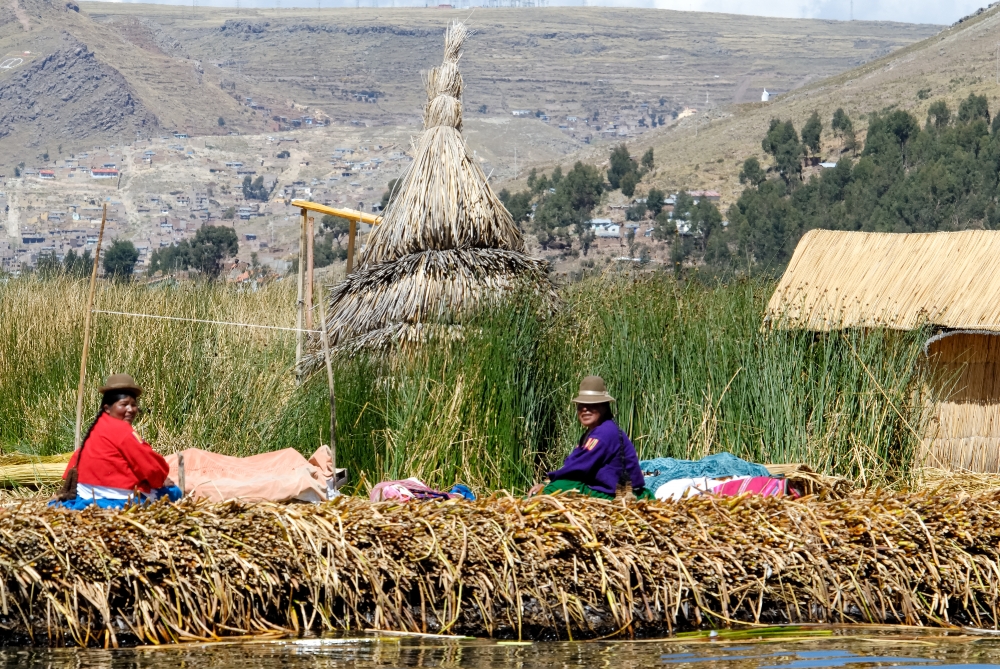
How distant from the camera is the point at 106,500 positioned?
23.0 feet

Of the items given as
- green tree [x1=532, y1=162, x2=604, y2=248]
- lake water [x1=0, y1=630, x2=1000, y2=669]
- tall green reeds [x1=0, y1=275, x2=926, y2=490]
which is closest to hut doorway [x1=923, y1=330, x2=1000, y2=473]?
tall green reeds [x1=0, y1=275, x2=926, y2=490]

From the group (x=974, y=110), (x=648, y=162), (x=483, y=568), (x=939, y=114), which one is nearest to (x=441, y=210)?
(x=483, y=568)

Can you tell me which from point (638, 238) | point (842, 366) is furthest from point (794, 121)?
point (842, 366)

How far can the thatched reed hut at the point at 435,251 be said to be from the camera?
10.0 metres

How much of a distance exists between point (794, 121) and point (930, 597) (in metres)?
64.3

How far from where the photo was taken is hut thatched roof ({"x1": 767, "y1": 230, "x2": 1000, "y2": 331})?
9641 mm

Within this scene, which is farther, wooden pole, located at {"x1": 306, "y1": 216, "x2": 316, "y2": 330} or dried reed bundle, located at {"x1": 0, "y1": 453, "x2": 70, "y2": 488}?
wooden pole, located at {"x1": 306, "y1": 216, "x2": 316, "y2": 330}

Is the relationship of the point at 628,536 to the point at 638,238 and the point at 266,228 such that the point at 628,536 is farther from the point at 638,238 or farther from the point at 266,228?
the point at 266,228

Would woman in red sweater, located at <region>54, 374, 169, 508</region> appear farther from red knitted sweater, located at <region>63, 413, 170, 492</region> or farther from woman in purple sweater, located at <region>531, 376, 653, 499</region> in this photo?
woman in purple sweater, located at <region>531, 376, 653, 499</region>

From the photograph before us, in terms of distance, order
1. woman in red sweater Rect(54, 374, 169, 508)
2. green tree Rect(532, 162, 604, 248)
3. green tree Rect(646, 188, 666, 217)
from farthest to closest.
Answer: green tree Rect(646, 188, 666, 217)
green tree Rect(532, 162, 604, 248)
woman in red sweater Rect(54, 374, 169, 508)

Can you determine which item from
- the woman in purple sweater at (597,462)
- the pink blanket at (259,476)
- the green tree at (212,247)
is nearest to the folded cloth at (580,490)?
the woman in purple sweater at (597,462)

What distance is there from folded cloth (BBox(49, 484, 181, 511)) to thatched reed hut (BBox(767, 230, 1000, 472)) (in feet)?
14.2

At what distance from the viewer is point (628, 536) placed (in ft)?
21.9

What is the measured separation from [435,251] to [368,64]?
15893 centimetres
